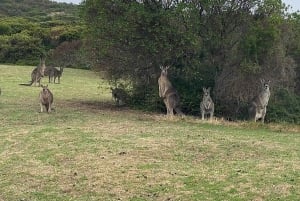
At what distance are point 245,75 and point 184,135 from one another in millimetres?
5590

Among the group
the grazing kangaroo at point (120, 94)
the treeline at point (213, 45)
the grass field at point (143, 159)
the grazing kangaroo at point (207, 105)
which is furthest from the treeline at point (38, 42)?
the grass field at point (143, 159)

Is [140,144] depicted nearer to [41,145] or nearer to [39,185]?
[41,145]

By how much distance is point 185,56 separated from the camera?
19.4m

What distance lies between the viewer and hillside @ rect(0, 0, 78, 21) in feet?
268

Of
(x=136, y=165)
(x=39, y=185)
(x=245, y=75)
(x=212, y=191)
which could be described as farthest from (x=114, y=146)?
(x=245, y=75)

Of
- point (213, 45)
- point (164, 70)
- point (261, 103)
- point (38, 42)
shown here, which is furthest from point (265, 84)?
point (38, 42)

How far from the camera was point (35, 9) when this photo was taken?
90.0 m

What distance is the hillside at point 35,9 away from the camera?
268 feet

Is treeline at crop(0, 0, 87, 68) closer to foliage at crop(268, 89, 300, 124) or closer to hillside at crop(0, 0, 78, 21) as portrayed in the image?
hillside at crop(0, 0, 78, 21)

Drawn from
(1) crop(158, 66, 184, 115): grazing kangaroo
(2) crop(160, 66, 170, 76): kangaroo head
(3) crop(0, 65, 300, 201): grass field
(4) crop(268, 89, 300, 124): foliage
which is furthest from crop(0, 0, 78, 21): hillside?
(3) crop(0, 65, 300, 201): grass field

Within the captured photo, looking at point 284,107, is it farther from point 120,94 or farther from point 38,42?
point 38,42

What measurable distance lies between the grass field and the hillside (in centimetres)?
6187

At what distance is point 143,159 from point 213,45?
883 cm

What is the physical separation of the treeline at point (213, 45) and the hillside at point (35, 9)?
57126 mm
